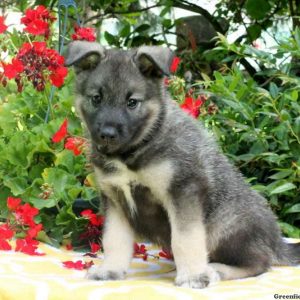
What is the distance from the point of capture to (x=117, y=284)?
126 inches

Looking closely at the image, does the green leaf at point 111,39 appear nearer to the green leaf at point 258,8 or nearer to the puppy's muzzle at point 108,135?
the green leaf at point 258,8

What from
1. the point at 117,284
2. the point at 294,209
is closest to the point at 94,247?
the point at 117,284

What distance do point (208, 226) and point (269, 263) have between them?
422 millimetres

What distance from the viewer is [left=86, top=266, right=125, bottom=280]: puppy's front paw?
338cm

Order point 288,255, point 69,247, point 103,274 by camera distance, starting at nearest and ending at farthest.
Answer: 1. point 103,274
2. point 288,255
3. point 69,247

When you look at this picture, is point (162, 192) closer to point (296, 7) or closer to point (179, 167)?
point (179, 167)

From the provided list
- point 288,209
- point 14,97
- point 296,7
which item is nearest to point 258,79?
point 296,7

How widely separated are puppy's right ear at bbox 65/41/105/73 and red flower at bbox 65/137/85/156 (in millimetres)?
775

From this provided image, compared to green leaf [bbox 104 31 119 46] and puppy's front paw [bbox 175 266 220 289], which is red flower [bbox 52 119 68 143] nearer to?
puppy's front paw [bbox 175 266 220 289]

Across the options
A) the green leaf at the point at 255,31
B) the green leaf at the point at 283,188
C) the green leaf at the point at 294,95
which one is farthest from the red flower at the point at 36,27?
the green leaf at the point at 255,31

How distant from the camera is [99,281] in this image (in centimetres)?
332

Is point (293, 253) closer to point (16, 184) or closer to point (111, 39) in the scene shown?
point (16, 184)

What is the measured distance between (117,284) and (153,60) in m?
1.13

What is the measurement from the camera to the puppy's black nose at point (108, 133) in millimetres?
3139
